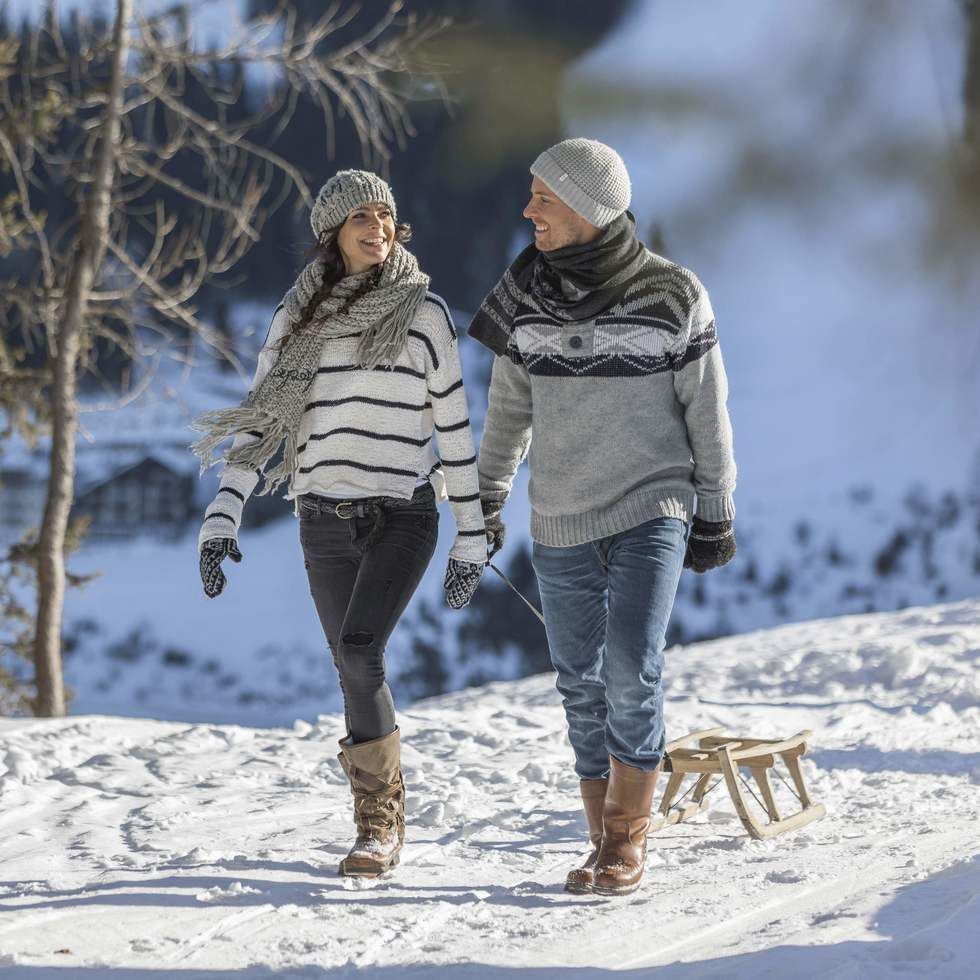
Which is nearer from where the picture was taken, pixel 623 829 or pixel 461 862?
pixel 623 829

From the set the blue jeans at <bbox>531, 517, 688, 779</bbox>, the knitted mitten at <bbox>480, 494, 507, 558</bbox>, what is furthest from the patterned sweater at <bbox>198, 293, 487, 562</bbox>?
the blue jeans at <bbox>531, 517, 688, 779</bbox>

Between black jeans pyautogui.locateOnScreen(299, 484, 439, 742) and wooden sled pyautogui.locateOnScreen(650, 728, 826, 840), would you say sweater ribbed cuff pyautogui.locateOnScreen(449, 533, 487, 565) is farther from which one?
wooden sled pyautogui.locateOnScreen(650, 728, 826, 840)

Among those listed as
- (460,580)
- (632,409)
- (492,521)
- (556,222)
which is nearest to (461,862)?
(460,580)

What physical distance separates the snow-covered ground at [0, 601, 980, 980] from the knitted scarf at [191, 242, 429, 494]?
1095mm

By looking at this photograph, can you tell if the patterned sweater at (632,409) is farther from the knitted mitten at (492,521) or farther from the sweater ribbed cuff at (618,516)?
the knitted mitten at (492,521)

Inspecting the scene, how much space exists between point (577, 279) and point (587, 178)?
24 centimetres

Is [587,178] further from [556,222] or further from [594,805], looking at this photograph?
[594,805]

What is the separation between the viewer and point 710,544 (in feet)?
11.2

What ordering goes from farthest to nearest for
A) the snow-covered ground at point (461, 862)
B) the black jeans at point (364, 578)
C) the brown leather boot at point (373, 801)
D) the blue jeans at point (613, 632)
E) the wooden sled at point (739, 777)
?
the wooden sled at point (739, 777) → the brown leather boot at point (373, 801) → the black jeans at point (364, 578) → the blue jeans at point (613, 632) → the snow-covered ground at point (461, 862)

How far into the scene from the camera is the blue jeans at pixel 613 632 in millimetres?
3242

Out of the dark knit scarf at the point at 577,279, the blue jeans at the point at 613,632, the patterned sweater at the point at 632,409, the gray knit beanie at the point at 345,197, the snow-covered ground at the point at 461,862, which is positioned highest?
the gray knit beanie at the point at 345,197

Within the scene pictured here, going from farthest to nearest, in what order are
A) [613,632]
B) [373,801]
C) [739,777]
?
1. [739,777]
2. [373,801]
3. [613,632]

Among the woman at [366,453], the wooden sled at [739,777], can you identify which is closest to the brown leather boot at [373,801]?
the woman at [366,453]

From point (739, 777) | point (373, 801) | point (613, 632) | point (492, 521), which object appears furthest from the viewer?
point (739, 777)
